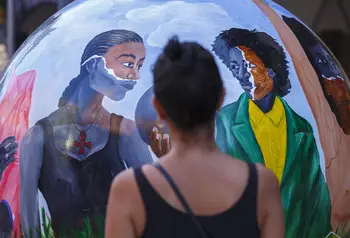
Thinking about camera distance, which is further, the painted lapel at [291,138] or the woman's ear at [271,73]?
the woman's ear at [271,73]

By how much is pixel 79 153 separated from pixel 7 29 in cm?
656

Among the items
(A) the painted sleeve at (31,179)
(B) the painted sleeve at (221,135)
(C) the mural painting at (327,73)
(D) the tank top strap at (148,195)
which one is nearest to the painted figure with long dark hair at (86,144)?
(A) the painted sleeve at (31,179)

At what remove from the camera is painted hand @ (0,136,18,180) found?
111 inches

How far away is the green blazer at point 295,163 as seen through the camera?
260 cm

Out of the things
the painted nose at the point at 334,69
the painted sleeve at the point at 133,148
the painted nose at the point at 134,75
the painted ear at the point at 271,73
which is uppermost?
the painted nose at the point at 134,75

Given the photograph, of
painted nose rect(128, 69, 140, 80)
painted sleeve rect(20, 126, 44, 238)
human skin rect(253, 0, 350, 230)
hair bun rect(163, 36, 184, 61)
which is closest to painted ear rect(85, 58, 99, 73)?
painted nose rect(128, 69, 140, 80)

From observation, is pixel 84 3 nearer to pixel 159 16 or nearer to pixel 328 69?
pixel 159 16

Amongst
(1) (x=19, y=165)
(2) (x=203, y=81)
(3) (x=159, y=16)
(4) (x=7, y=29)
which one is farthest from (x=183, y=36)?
(4) (x=7, y=29)

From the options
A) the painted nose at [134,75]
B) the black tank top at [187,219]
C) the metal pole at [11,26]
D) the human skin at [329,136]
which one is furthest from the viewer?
the metal pole at [11,26]

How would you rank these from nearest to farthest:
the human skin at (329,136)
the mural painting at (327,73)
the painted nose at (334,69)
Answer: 1. the human skin at (329,136)
2. the mural painting at (327,73)
3. the painted nose at (334,69)

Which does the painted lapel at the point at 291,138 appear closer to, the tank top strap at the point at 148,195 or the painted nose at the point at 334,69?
the painted nose at the point at 334,69

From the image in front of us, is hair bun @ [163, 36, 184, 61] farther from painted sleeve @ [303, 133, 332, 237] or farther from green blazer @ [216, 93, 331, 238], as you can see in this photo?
painted sleeve @ [303, 133, 332, 237]

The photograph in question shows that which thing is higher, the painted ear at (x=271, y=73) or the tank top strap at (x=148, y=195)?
the tank top strap at (x=148, y=195)

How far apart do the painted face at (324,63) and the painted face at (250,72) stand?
0.37m
